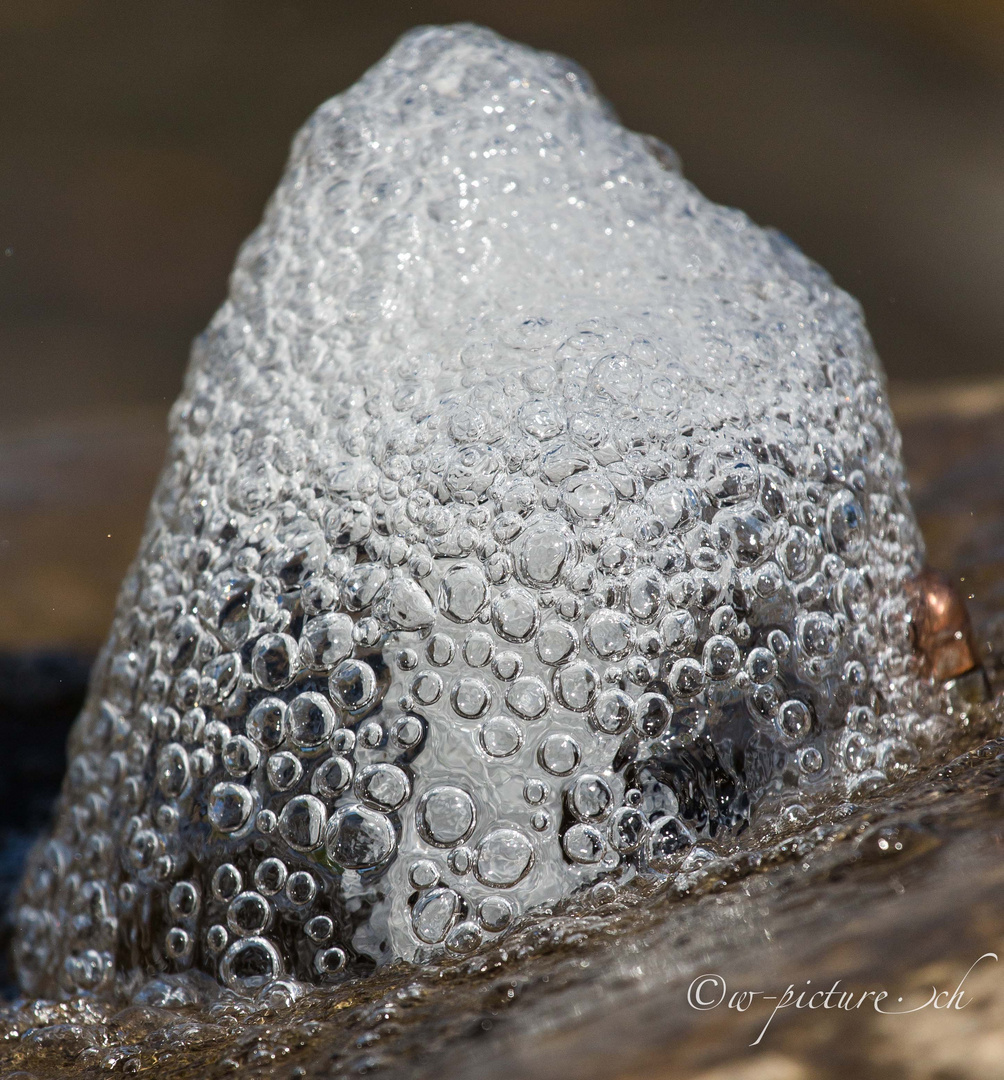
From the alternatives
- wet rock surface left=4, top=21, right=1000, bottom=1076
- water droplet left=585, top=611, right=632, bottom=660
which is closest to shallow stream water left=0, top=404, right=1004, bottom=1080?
wet rock surface left=4, top=21, right=1000, bottom=1076

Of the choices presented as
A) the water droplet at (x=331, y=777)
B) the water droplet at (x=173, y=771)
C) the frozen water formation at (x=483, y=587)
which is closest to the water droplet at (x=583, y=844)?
the frozen water formation at (x=483, y=587)

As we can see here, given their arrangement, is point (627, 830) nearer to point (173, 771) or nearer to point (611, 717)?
point (611, 717)

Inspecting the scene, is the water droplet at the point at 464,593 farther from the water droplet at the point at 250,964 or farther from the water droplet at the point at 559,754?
the water droplet at the point at 250,964

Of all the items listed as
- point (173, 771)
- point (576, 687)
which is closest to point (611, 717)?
point (576, 687)

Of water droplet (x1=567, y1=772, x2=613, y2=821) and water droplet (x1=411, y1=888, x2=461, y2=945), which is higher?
water droplet (x1=567, y1=772, x2=613, y2=821)

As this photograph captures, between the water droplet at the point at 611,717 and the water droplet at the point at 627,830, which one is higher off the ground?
the water droplet at the point at 611,717

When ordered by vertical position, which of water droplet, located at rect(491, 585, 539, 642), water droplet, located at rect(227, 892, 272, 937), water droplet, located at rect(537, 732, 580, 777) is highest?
water droplet, located at rect(491, 585, 539, 642)

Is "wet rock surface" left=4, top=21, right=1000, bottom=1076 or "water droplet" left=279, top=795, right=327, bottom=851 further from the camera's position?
"water droplet" left=279, top=795, right=327, bottom=851

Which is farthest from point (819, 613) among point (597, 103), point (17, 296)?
point (17, 296)

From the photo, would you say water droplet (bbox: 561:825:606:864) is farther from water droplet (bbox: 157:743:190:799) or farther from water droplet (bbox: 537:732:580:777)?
water droplet (bbox: 157:743:190:799)
